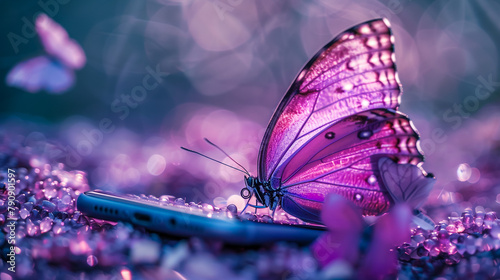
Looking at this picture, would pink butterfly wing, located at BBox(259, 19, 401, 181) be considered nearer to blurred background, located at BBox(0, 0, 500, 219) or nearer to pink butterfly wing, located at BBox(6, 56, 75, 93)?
blurred background, located at BBox(0, 0, 500, 219)

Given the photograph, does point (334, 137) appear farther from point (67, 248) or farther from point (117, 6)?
point (117, 6)

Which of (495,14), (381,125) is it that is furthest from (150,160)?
(495,14)

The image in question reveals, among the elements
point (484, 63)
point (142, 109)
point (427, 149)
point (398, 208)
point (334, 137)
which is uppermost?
point (484, 63)

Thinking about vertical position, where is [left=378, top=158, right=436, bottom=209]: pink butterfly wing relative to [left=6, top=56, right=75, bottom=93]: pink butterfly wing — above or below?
below

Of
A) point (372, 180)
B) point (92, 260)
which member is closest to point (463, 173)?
point (372, 180)

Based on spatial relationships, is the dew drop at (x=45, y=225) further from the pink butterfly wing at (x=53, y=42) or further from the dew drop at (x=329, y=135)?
the pink butterfly wing at (x=53, y=42)

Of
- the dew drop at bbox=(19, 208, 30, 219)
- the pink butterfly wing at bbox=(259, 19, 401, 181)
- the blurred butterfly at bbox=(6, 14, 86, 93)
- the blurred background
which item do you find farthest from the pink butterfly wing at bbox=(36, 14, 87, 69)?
the pink butterfly wing at bbox=(259, 19, 401, 181)

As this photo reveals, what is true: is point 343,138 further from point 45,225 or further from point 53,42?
point 53,42
